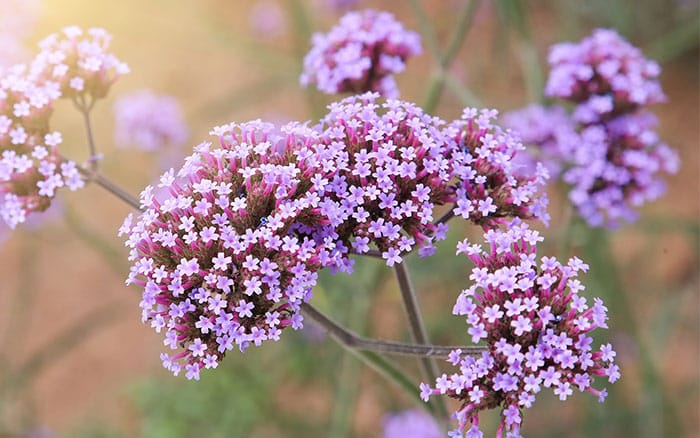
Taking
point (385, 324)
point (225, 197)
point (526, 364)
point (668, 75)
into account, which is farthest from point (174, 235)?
point (668, 75)

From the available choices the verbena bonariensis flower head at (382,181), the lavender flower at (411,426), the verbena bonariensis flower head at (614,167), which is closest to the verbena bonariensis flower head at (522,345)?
the verbena bonariensis flower head at (382,181)

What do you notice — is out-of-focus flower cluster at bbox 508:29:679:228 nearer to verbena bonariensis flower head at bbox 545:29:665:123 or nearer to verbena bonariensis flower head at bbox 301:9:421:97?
verbena bonariensis flower head at bbox 545:29:665:123

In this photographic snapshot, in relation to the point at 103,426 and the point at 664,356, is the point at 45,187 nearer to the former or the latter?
the point at 103,426

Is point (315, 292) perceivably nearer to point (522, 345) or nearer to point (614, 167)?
point (522, 345)

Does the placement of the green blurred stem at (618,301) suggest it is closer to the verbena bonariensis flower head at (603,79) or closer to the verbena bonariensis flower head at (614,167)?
the verbena bonariensis flower head at (614,167)

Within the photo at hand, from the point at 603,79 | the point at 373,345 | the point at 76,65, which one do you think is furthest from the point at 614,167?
the point at 76,65

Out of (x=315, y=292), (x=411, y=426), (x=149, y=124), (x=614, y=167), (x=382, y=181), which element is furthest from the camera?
(x=149, y=124)

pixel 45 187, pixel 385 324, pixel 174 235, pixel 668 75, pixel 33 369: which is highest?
pixel 668 75
